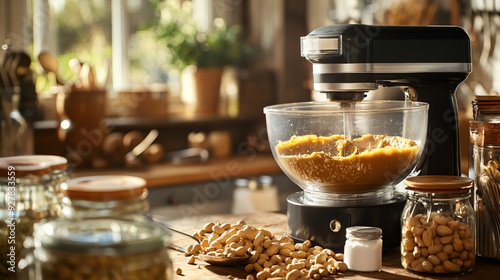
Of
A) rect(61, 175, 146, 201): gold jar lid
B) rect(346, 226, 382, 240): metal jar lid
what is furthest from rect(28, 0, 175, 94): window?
rect(61, 175, 146, 201): gold jar lid

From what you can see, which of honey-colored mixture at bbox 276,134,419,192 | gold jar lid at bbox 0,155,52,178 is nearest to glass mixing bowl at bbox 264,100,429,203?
honey-colored mixture at bbox 276,134,419,192

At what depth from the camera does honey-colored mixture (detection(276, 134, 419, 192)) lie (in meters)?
1.48

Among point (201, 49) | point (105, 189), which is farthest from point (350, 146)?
point (201, 49)

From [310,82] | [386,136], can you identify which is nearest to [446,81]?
[386,136]

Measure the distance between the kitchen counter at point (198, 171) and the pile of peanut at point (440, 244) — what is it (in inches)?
72.2

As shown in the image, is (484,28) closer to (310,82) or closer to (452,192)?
(310,82)

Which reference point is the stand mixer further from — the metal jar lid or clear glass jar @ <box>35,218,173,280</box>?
clear glass jar @ <box>35,218,173,280</box>

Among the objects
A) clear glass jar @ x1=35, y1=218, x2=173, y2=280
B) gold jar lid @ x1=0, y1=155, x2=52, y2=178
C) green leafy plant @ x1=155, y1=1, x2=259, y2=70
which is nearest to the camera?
clear glass jar @ x1=35, y1=218, x2=173, y2=280

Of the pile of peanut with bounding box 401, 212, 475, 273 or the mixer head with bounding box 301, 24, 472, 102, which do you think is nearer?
the pile of peanut with bounding box 401, 212, 475, 273

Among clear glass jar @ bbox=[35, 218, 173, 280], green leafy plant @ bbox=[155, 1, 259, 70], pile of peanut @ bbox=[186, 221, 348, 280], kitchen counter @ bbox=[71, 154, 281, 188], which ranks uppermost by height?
green leafy plant @ bbox=[155, 1, 259, 70]

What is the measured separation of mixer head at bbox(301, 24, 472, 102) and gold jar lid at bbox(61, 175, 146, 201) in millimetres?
566

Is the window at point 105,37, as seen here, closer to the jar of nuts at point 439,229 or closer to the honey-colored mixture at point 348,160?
the honey-colored mixture at point 348,160

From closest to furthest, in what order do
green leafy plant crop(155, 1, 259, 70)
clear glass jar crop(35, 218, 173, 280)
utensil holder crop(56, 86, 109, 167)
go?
clear glass jar crop(35, 218, 173, 280), utensil holder crop(56, 86, 109, 167), green leafy plant crop(155, 1, 259, 70)

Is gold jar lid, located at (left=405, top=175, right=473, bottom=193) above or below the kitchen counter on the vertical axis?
above
